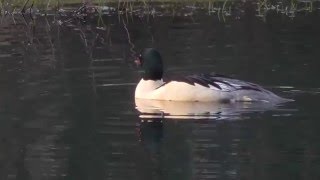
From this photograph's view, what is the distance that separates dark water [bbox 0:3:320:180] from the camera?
469 inches

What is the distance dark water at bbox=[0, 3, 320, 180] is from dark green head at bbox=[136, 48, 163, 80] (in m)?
0.44

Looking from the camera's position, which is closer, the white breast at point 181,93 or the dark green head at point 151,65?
the white breast at point 181,93

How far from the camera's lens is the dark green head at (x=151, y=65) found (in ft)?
57.6

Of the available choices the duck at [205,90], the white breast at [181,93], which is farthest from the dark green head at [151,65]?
the white breast at [181,93]

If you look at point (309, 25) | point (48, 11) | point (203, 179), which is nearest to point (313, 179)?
point (203, 179)

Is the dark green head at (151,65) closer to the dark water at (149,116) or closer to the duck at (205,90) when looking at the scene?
the duck at (205,90)

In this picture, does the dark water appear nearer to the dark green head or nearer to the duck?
the duck

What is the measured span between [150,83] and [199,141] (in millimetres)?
4419

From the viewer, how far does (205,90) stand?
16359 mm

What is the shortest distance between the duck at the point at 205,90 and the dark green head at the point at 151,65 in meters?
0.16

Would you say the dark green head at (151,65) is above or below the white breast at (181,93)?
above

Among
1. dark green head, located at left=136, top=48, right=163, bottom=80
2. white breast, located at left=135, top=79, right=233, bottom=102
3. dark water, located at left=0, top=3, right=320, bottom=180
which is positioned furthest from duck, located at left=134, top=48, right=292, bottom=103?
dark water, located at left=0, top=3, right=320, bottom=180

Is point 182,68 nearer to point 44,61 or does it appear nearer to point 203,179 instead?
point 44,61

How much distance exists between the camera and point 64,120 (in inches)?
586
